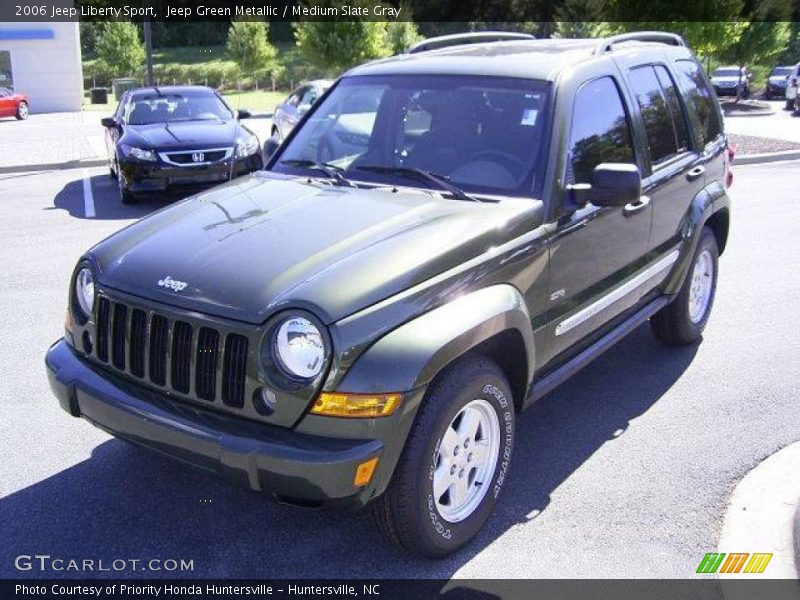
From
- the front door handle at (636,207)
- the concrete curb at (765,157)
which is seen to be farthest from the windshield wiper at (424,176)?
the concrete curb at (765,157)

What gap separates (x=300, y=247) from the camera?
10.9 feet

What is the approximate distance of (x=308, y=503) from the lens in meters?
2.92

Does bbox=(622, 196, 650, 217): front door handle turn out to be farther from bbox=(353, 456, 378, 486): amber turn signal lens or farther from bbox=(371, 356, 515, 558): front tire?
bbox=(353, 456, 378, 486): amber turn signal lens

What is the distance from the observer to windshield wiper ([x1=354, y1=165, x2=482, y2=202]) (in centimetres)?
387

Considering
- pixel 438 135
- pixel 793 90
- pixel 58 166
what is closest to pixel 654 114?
pixel 438 135

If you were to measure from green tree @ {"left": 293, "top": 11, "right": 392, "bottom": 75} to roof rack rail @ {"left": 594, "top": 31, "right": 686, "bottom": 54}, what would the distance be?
27.6 meters

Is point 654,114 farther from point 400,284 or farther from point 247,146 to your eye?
point 247,146

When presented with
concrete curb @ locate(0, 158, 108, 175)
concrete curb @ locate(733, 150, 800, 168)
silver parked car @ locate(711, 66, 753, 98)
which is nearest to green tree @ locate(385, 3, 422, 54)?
silver parked car @ locate(711, 66, 753, 98)

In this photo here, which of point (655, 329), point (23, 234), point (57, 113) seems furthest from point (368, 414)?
point (57, 113)

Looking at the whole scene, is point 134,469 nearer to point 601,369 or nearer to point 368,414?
point 368,414

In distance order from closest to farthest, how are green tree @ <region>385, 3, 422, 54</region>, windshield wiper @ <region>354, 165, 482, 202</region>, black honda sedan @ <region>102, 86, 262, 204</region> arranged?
windshield wiper @ <region>354, 165, 482, 202</region>
black honda sedan @ <region>102, 86, 262, 204</region>
green tree @ <region>385, 3, 422, 54</region>

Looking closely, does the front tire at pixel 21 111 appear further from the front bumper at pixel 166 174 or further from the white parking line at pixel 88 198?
the front bumper at pixel 166 174

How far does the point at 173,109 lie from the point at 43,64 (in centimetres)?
2683

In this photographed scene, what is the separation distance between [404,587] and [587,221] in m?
1.99
